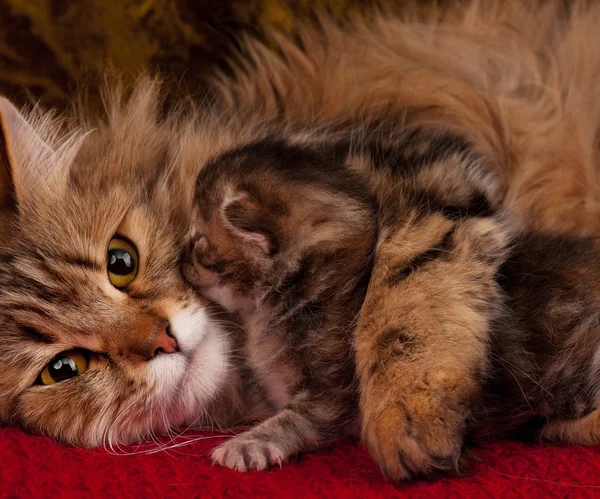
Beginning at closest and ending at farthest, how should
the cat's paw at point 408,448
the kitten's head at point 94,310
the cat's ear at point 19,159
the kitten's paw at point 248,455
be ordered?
1. the cat's paw at point 408,448
2. the kitten's paw at point 248,455
3. the kitten's head at point 94,310
4. the cat's ear at point 19,159

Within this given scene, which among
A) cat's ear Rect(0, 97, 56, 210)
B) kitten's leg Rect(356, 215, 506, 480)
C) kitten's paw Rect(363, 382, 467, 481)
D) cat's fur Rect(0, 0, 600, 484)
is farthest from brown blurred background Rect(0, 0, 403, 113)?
kitten's paw Rect(363, 382, 467, 481)

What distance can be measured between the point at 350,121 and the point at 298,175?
1.61ft

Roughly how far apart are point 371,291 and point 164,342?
0.34m

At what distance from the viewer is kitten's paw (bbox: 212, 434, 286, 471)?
1104 millimetres

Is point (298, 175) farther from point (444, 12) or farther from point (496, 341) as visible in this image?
point (444, 12)

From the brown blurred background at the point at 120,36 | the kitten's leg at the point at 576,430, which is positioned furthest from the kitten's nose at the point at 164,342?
the brown blurred background at the point at 120,36

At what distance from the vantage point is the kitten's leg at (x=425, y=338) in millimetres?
1010

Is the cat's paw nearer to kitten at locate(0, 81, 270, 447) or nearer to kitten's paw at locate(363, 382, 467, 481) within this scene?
kitten's paw at locate(363, 382, 467, 481)

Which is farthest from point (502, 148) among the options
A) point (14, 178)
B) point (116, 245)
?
point (14, 178)

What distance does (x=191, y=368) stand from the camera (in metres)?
1.25

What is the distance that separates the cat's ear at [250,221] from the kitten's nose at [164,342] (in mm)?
195

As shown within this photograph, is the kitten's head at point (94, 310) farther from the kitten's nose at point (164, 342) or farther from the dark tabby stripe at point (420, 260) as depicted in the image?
the dark tabby stripe at point (420, 260)

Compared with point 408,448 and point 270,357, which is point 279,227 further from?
point 408,448

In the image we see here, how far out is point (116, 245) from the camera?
4.29 ft
